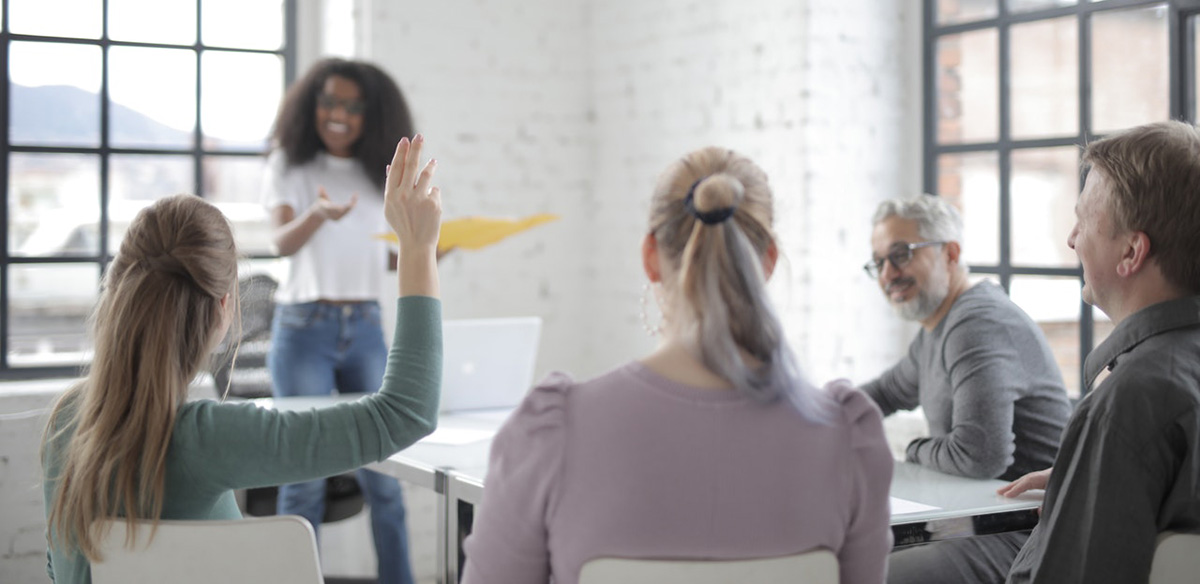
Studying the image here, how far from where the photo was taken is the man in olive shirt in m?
1.53

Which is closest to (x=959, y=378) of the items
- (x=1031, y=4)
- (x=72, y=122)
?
(x=1031, y=4)

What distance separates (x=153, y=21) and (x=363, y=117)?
1166mm

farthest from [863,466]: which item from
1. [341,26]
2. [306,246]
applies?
[341,26]

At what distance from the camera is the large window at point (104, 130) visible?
4.03m

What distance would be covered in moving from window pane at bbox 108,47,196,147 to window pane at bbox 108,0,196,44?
1.8 inches

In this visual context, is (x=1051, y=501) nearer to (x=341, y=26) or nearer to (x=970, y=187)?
(x=970, y=187)

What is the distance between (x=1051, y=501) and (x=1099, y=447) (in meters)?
0.14

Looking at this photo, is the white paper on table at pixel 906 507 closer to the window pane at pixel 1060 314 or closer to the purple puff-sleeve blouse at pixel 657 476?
the purple puff-sleeve blouse at pixel 657 476

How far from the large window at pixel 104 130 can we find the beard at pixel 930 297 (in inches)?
102

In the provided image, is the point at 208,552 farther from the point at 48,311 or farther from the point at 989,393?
the point at 48,311

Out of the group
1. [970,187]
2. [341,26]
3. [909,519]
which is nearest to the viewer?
[909,519]

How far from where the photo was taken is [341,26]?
434 cm

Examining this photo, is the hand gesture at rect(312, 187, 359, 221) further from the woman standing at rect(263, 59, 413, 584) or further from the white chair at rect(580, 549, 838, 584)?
the white chair at rect(580, 549, 838, 584)

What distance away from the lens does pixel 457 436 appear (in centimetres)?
273
